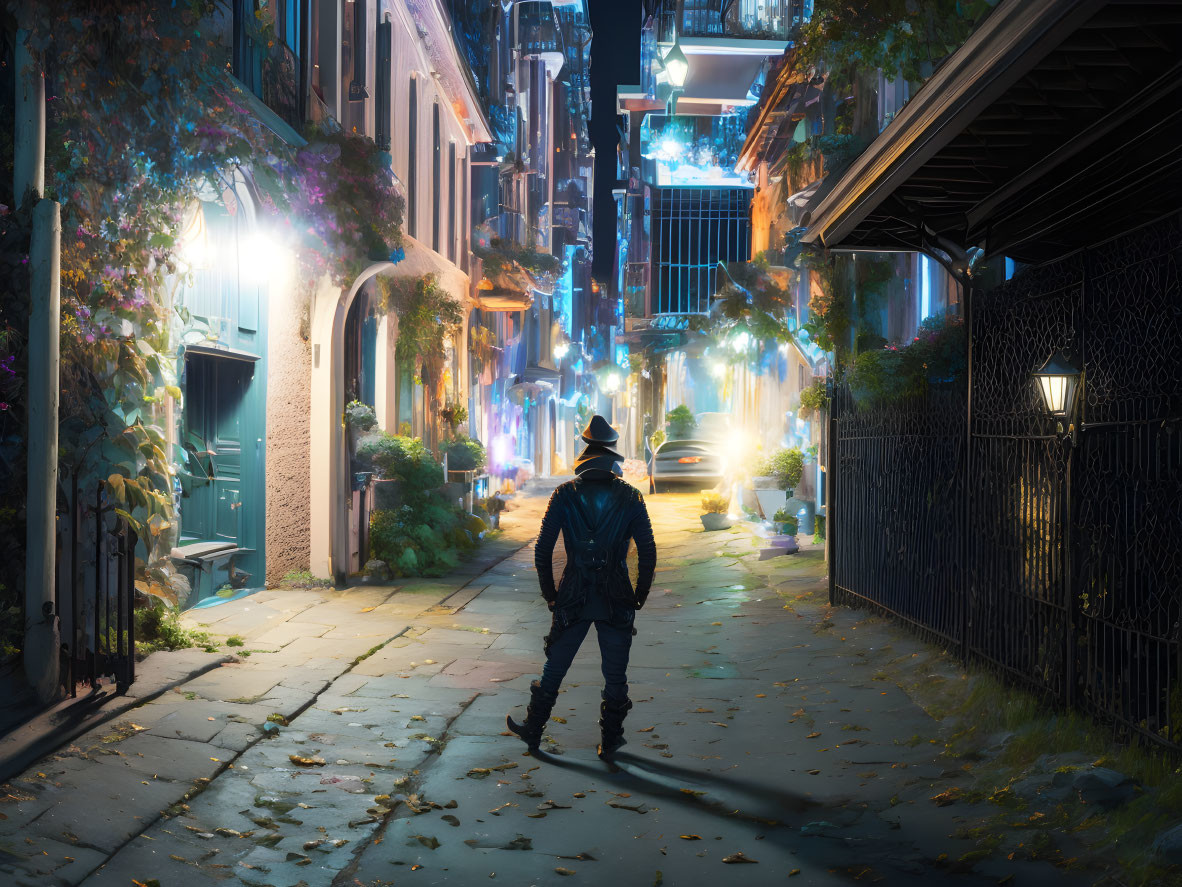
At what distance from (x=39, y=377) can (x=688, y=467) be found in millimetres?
22344

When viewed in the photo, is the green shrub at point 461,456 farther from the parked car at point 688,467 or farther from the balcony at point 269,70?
the parked car at point 688,467

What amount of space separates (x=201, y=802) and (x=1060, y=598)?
484 cm

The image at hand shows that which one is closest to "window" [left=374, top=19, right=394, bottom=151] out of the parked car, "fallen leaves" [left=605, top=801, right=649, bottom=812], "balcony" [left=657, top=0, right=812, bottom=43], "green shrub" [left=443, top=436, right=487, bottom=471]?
"green shrub" [left=443, top=436, right=487, bottom=471]

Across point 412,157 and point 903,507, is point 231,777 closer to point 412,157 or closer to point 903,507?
point 903,507

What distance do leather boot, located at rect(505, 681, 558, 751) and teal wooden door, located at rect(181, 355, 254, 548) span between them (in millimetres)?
6444

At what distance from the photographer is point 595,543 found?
595 cm

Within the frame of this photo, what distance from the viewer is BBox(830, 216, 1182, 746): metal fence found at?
5.06m

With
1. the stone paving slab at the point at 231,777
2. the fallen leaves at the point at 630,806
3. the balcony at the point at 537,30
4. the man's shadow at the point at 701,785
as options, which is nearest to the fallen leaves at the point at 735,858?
the man's shadow at the point at 701,785

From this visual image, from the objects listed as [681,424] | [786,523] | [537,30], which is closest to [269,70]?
[786,523]

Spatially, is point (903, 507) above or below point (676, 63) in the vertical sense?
below

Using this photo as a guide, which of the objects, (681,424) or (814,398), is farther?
(681,424)

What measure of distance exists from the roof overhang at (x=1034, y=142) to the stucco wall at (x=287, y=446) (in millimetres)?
6093

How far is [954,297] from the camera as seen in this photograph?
11602mm

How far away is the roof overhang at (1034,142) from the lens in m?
4.50
